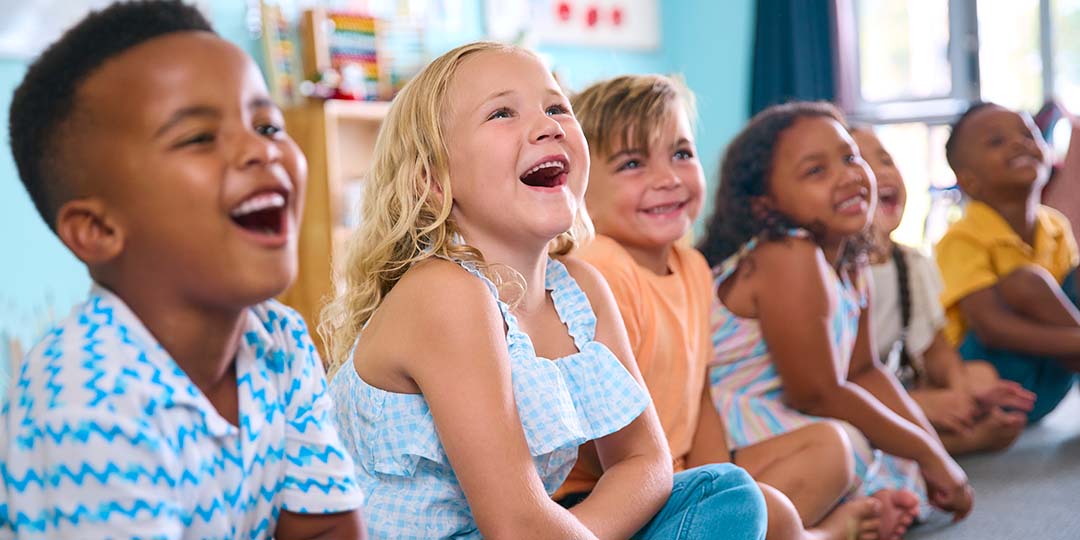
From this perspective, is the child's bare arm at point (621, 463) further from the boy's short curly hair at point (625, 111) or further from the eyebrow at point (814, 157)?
the eyebrow at point (814, 157)

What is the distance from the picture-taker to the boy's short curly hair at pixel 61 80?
25.4 inches

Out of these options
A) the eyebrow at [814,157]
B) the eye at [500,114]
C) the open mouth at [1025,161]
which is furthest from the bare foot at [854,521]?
the open mouth at [1025,161]

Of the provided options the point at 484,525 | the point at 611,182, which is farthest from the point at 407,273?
the point at 611,182

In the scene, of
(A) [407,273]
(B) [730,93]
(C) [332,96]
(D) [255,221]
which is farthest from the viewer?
(B) [730,93]

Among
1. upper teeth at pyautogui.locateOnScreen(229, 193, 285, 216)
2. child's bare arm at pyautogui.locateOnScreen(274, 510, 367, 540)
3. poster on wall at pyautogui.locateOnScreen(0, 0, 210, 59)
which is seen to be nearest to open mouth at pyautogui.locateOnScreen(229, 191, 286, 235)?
upper teeth at pyautogui.locateOnScreen(229, 193, 285, 216)

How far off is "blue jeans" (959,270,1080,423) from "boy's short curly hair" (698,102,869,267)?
67cm

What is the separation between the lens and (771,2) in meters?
4.73

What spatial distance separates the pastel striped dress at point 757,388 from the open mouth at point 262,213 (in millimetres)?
1109

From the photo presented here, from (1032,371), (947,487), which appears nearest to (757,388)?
(947,487)

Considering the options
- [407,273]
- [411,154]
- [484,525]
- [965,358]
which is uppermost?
[411,154]

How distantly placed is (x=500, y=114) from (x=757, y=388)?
82 cm

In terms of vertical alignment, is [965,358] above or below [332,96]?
→ below

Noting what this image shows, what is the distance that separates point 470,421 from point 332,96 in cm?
270

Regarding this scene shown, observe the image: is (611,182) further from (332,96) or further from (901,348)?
(332,96)
